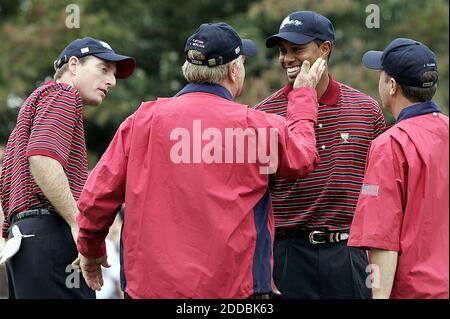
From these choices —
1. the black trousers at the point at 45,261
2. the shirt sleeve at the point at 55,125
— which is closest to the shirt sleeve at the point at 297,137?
the shirt sleeve at the point at 55,125

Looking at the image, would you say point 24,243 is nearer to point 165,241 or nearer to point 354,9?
point 165,241

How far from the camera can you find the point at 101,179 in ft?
16.4

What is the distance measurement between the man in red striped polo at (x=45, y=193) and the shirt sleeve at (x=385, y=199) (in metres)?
1.95

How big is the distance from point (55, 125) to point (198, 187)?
5.10ft

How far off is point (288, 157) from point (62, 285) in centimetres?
189

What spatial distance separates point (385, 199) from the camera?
485 cm

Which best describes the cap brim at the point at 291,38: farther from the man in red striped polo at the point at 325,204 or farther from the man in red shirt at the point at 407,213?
the man in red shirt at the point at 407,213

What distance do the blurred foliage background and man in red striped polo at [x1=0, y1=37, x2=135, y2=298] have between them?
458 inches

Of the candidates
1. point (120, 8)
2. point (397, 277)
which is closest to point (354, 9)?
point (120, 8)

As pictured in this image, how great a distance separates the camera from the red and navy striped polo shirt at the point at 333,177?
19.9 feet

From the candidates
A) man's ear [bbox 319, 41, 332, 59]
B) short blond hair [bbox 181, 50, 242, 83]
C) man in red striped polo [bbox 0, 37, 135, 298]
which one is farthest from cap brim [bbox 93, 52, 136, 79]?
short blond hair [bbox 181, 50, 242, 83]

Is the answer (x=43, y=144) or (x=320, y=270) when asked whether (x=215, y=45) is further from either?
(x=320, y=270)

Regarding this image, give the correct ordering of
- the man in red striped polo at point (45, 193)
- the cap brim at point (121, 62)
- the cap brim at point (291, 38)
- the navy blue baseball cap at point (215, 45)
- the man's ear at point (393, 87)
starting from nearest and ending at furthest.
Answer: the navy blue baseball cap at point (215, 45), the man's ear at point (393, 87), the man in red striped polo at point (45, 193), the cap brim at point (291, 38), the cap brim at point (121, 62)

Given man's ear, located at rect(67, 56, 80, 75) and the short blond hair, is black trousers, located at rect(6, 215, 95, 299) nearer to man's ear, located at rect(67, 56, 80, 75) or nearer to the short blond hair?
man's ear, located at rect(67, 56, 80, 75)
